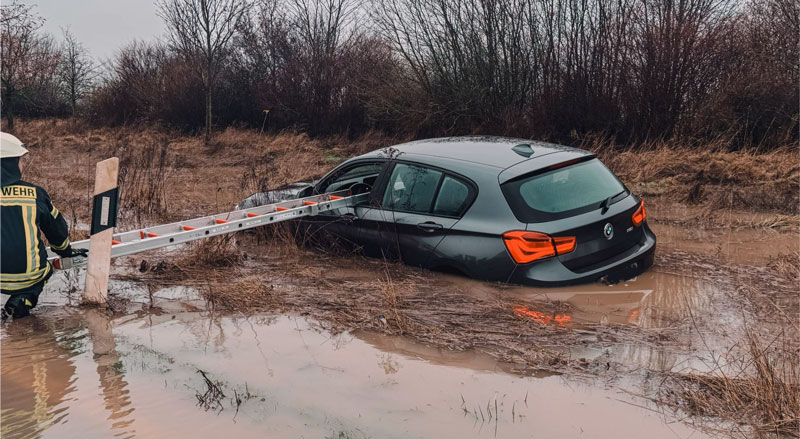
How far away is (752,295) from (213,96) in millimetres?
23983

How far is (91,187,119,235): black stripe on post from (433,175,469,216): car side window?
2.68 metres

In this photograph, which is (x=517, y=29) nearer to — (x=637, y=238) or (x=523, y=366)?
(x=637, y=238)

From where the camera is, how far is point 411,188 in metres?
6.21

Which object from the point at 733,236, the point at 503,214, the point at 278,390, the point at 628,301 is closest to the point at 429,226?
the point at 503,214

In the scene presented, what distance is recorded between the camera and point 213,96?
2628cm

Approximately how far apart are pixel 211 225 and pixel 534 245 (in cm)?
293

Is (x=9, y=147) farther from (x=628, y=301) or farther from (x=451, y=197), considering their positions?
(x=628, y=301)

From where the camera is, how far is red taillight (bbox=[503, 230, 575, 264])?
5.23 m

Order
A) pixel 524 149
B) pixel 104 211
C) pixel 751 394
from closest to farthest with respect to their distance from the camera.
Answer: pixel 751 394 → pixel 104 211 → pixel 524 149

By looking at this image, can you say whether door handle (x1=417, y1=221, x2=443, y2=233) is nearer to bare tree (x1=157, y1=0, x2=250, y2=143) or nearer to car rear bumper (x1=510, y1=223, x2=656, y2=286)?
car rear bumper (x1=510, y1=223, x2=656, y2=286)

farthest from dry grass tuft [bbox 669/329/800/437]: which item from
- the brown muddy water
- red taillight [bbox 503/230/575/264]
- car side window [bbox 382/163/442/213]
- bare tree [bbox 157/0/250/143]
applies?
bare tree [bbox 157/0/250/143]

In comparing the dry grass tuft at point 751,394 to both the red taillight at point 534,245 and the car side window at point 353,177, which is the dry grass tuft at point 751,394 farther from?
the car side window at point 353,177

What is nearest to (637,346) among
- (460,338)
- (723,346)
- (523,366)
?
(723,346)

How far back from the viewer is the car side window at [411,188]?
6.03 meters
